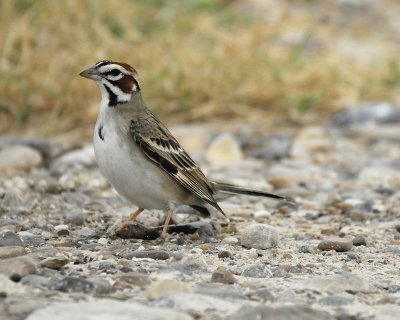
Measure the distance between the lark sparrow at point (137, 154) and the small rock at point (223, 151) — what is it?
254cm

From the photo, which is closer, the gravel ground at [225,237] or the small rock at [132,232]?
the gravel ground at [225,237]

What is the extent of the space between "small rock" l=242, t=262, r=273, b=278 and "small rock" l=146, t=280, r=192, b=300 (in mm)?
527

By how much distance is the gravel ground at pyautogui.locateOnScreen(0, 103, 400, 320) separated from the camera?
413cm

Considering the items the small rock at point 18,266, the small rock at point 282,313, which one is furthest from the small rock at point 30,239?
the small rock at point 282,313

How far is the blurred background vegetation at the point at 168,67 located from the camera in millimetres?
9406

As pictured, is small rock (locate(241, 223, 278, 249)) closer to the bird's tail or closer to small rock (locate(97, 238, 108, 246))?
the bird's tail

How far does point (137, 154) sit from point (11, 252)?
1.13 metres

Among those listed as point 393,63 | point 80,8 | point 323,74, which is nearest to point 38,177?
point 80,8

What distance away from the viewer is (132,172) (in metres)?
5.56

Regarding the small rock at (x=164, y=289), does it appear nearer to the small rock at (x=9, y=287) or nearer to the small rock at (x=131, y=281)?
the small rock at (x=131, y=281)

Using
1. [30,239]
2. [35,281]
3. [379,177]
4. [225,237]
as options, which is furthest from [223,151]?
[35,281]

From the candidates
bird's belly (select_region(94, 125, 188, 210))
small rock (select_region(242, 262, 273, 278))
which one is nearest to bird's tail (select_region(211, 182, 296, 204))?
bird's belly (select_region(94, 125, 188, 210))

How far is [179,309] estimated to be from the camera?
4.02 metres

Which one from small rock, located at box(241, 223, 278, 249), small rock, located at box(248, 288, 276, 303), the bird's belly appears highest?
the bird's belly
